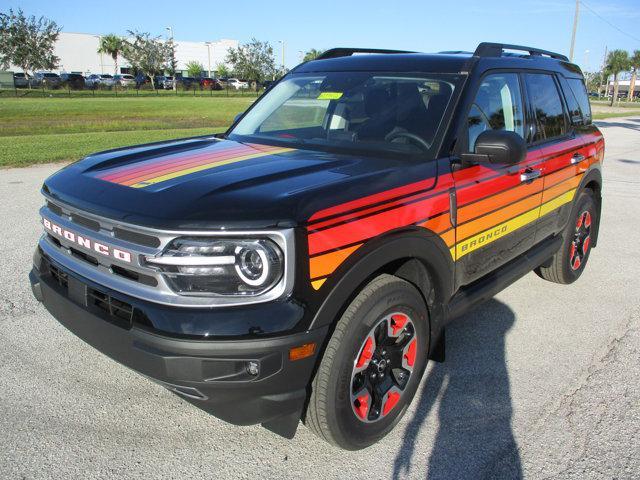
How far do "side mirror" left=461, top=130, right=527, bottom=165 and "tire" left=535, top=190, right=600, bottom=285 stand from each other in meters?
2.06

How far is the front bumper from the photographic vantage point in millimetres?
2184

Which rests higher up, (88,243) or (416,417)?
(88,243)

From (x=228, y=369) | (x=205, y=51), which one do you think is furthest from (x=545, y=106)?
(x=205, y=51)

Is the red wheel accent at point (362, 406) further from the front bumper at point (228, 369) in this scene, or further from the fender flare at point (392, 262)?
the fender flare at point (392, 262)

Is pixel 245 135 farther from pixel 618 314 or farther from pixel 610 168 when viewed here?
pixel 610 168

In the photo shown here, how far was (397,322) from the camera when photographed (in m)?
2.80

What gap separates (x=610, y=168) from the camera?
41.2ft

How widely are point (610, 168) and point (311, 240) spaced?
40.5ft

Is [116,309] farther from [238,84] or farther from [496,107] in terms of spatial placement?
[238,84]

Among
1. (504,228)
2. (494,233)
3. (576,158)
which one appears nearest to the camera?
(494,233)

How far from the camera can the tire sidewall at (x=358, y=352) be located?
8.12 ft

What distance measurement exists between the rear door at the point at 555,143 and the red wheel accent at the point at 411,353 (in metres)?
1.80

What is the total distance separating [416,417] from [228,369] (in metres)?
1.34

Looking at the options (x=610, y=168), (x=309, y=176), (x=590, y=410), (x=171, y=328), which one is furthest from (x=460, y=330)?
(x=610, y=168)
